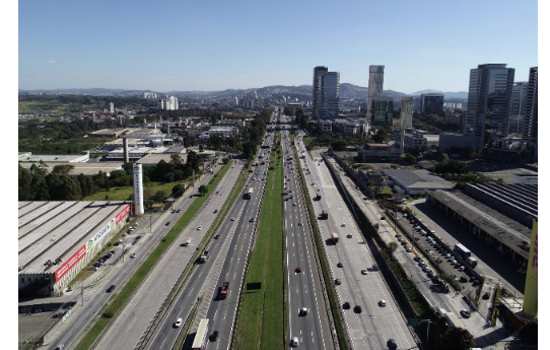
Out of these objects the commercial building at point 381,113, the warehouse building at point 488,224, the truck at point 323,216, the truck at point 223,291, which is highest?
the commercial building at point 381,113

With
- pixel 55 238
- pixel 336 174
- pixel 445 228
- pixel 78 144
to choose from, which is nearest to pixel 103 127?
pixel 78 144

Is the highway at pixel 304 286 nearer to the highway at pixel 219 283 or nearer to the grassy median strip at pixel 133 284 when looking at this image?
the highway at pixel 219 283

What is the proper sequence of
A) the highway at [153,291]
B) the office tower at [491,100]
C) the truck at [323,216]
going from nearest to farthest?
the highway at [153,291]
the truck at [323,216]
the office tower at [491,100]

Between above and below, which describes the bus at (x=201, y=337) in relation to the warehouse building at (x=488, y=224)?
below

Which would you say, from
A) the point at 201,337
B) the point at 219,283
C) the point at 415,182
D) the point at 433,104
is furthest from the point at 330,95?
the point at 201,337

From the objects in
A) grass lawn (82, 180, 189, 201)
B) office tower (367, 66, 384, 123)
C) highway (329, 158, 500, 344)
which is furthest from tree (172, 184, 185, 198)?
office tower (367, 66, 384, 123)

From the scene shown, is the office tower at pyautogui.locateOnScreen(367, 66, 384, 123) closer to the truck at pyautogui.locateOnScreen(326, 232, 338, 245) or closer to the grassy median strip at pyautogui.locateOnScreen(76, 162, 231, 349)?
the grassy median strip at pyautogui.locateOnScreen(76, 162, 231, 349)

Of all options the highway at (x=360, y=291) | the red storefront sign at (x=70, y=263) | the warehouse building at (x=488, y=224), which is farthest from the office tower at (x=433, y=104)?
the red storefront sign at (x=70, y=263)

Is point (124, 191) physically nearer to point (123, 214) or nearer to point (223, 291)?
point (123, 214)
